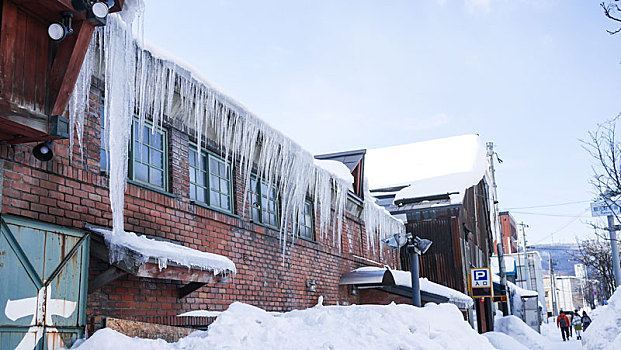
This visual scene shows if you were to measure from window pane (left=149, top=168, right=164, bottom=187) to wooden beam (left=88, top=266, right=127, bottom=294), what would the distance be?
69.6 inches

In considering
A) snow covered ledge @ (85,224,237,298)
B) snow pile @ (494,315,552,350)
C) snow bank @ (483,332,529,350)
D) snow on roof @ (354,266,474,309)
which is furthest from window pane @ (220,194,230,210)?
snow pile @ (494,315,552,350)

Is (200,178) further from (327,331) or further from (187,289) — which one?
(327,331)

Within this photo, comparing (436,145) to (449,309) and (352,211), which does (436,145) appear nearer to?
(352,211)

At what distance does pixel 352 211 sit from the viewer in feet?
49.4

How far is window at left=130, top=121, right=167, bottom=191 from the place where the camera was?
23.0ft

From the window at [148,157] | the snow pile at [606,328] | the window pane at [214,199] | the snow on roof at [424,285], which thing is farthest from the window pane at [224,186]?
the snow pile at [606,328]

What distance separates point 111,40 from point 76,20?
116 cm

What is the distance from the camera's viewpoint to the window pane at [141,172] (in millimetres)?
7000

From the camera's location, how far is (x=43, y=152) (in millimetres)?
5207

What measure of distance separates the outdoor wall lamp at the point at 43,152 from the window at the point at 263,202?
4.76 metres

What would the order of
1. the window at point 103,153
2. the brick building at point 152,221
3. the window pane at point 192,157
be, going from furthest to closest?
the window pane at point 192,157 < the window at point 103,153 < the brick building at point 152,221

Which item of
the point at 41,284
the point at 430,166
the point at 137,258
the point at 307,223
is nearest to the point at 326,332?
the point at 137,258

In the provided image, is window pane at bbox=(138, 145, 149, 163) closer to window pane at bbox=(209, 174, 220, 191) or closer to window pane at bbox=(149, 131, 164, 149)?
window pane at bbox=(149, 131, 164, 149)

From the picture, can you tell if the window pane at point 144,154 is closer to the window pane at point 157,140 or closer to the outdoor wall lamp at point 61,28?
the window pane at point 157,140
